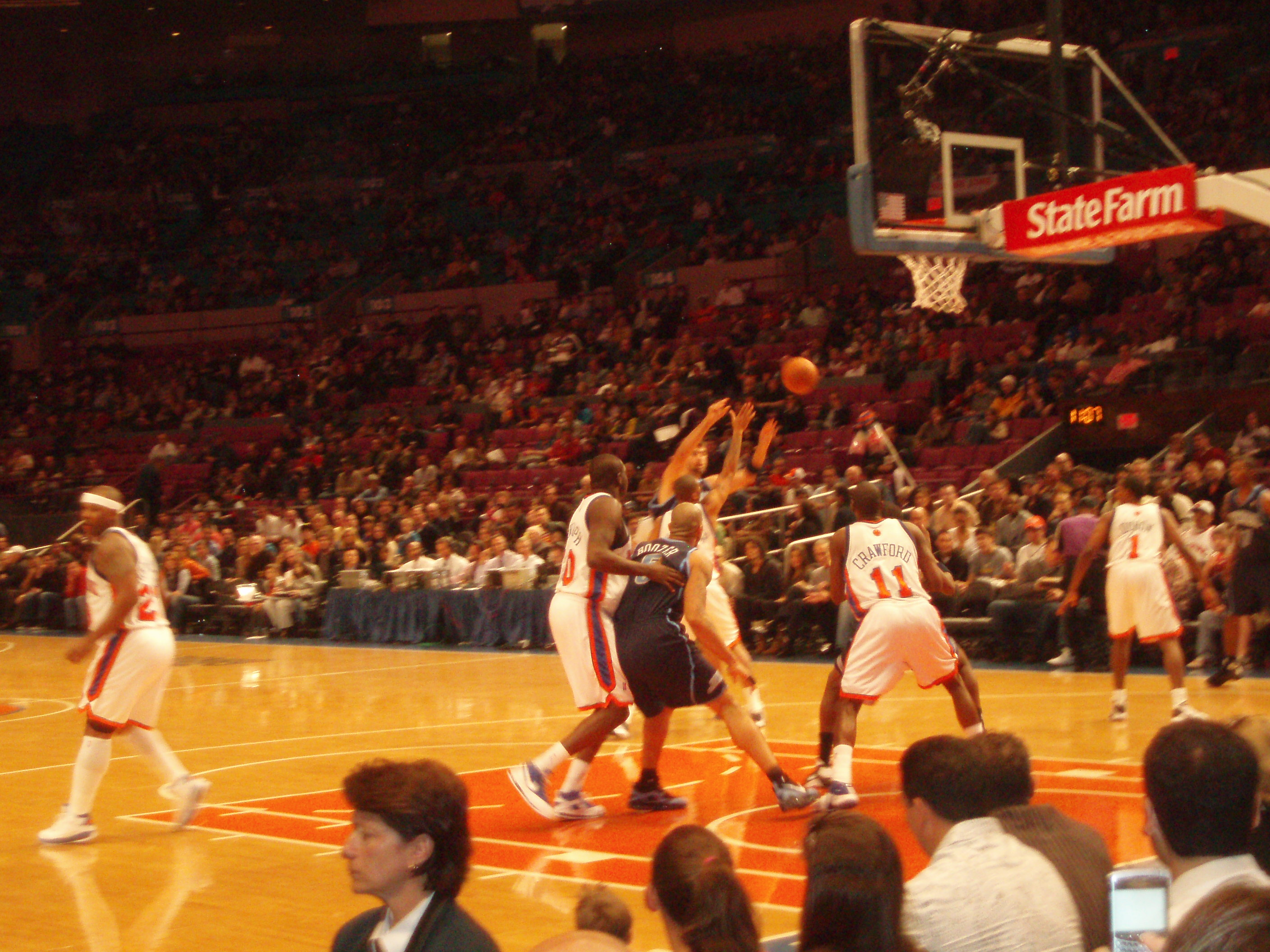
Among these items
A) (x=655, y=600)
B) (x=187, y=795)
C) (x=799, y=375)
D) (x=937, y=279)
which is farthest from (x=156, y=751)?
(x=799, y=375)

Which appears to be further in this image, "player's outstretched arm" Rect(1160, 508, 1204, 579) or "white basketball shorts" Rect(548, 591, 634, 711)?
"player's outstretched arm" Rect(1160, 508, 1204, 579)

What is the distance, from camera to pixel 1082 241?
7641mm

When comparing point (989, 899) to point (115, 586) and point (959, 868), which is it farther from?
point (115, 586)

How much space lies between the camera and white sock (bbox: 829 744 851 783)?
704 centimetres

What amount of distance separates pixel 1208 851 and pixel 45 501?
25.7m

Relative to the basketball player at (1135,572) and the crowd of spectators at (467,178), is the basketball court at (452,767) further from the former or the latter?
the crowd of spectators at (467,178)

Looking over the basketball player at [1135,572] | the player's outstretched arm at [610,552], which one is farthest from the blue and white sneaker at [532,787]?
the basketball player at [1135,572]

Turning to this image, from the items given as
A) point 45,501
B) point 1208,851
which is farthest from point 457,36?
point 1208,851

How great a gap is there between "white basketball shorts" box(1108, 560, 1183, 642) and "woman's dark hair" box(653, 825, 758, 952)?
7483 mm

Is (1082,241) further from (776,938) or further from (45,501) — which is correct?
(45,501)

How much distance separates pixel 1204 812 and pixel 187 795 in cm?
581

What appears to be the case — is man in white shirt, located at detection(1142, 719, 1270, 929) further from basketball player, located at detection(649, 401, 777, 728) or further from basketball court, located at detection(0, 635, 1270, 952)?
basketball player, located at detection(649, 401, 777, 728)

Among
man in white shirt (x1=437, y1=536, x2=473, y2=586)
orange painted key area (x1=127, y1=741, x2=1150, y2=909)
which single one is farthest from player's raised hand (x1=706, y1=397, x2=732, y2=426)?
man in white shirt (x1=437, y1=536, x2=473, y2=586)

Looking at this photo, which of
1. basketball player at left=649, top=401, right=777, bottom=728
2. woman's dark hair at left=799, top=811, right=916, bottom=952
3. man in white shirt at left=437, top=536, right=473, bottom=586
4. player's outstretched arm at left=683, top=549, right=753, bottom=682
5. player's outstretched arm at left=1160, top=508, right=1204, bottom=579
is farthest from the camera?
man in white shirt at left=437, top=536, right=473, bottom=586
